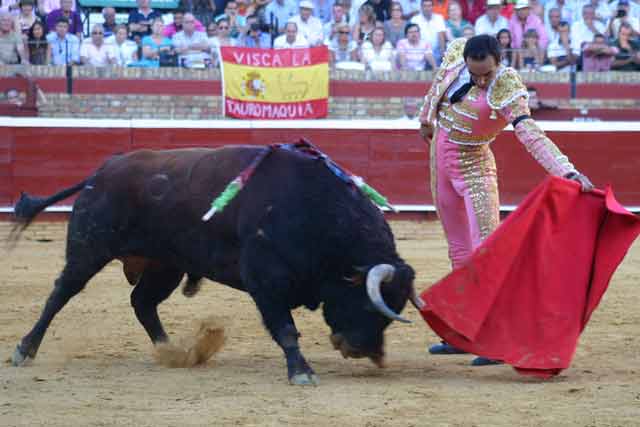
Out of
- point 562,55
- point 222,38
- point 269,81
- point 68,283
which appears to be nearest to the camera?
point 68,283

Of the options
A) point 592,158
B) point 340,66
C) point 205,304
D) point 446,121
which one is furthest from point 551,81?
point 446,121

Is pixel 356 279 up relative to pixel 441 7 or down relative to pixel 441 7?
down

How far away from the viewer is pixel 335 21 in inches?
445

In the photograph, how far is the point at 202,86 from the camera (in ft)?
36.6

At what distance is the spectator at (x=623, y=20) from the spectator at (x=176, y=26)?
4058mm

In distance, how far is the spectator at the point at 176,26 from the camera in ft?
35.8

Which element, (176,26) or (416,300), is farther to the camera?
(176,26)

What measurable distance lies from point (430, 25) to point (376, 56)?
1.95ft

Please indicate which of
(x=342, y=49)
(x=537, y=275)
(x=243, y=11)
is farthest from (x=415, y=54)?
(x=537, y=275)

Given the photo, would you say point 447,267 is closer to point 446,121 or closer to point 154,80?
point 446,121

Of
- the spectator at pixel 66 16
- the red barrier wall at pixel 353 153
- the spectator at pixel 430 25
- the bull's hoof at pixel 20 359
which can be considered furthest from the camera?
the spectator at pixel 430 25

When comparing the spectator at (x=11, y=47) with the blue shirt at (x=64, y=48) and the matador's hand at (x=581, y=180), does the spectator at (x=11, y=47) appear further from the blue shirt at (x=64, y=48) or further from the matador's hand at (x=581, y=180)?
the matador's hand at (x=581, y=180)

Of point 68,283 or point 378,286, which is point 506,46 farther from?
point 378,286

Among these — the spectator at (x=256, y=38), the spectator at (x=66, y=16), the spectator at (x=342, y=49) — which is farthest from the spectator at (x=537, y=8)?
the spectator at (x=66, y=16)
